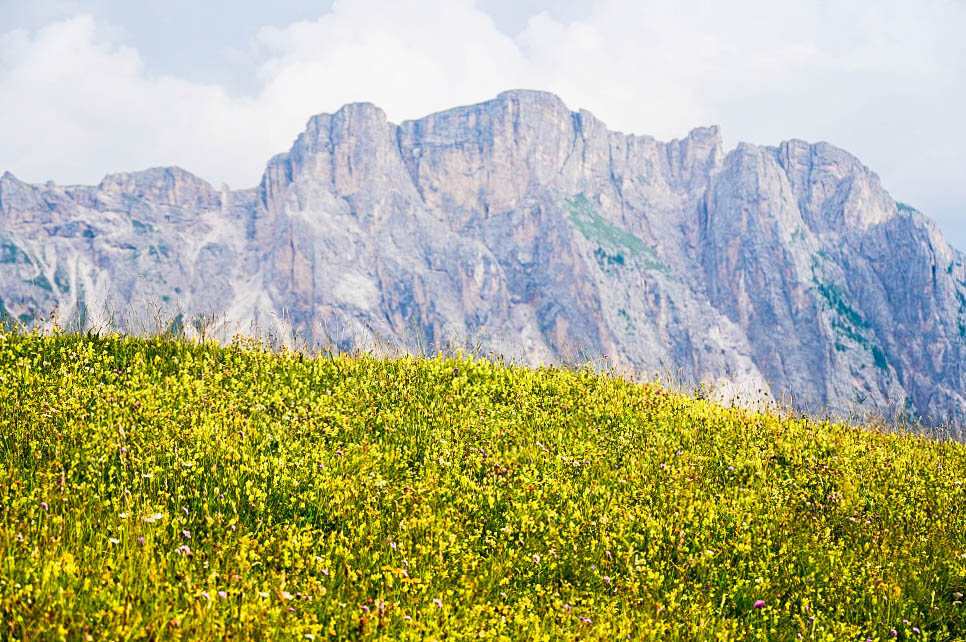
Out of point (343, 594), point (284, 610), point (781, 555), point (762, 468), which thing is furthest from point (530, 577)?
point (762, 468)

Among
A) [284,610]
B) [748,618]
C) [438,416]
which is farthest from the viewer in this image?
[438,416]

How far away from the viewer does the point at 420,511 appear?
6.84 m

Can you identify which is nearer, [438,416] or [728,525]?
[728,525]

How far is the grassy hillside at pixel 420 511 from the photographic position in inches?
191

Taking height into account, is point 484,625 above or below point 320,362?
below

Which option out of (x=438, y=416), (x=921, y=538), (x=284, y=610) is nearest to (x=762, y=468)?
(x=921, y=538)

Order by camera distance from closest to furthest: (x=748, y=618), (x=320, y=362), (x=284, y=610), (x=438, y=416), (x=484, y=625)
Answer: (x=284, y=610)
(x=484, y=625)
(x=748, y=618)
(x=438, y=416)
(x=320, y=362)

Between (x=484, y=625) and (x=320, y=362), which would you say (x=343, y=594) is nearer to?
(x=484, y=625)

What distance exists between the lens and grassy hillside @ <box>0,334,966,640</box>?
486cm

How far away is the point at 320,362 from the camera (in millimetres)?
11305

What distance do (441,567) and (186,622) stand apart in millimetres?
2366

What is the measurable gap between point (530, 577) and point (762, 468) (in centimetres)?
502

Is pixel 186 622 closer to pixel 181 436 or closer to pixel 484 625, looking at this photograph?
pixel 484 625

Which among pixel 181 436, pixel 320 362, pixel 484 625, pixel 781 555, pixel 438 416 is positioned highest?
pixel 320 362
